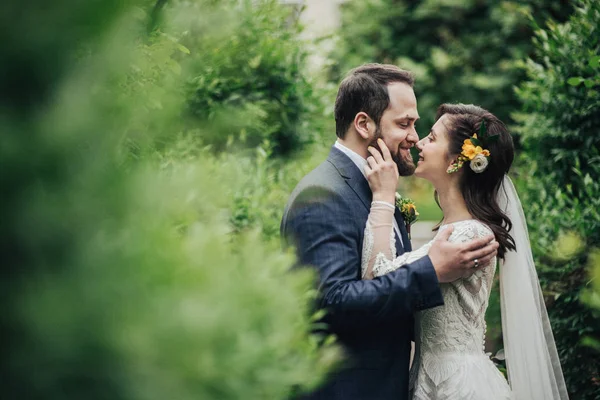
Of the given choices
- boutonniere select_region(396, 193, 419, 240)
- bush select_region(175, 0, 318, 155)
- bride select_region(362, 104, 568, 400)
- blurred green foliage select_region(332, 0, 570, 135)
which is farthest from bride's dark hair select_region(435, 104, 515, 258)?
blurred green foliage select_region(332, 0, 570, 135)

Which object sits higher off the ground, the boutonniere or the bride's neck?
the bride's neck

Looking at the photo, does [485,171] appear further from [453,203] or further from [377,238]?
[377,238]

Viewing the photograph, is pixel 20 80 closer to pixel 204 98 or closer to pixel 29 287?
pixel 29 287

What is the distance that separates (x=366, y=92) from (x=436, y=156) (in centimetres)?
47

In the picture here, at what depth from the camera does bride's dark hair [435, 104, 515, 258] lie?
3410 mm

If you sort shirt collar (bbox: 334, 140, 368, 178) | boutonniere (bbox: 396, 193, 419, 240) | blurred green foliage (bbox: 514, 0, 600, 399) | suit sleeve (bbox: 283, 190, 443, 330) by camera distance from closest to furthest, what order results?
1. suit sleeve (bbox: 283, 190, 443, 330)
2. shirt collar (bbox: 334, 140, 368, 178)
3. boutonniere (bbox: 396, 193, 419, 240)
4. blurred green foliage (bbox: 514, 0, 600, 399)

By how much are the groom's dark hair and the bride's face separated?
285 mm

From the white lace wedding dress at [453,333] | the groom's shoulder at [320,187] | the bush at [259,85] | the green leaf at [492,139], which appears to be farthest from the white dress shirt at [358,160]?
the bush at [259,85]

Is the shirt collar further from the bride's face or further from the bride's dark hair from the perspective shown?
the bride's dark hair

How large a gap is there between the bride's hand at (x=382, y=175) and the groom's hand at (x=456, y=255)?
0.28m

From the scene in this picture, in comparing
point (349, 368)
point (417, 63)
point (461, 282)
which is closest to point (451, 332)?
point (461, 282)

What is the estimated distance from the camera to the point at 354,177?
3.31m

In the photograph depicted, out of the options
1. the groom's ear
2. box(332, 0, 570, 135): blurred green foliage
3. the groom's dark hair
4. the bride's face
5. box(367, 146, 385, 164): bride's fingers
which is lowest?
box(332, 0, 570, 135): blurred green foliage

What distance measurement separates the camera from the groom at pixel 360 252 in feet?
9.59
